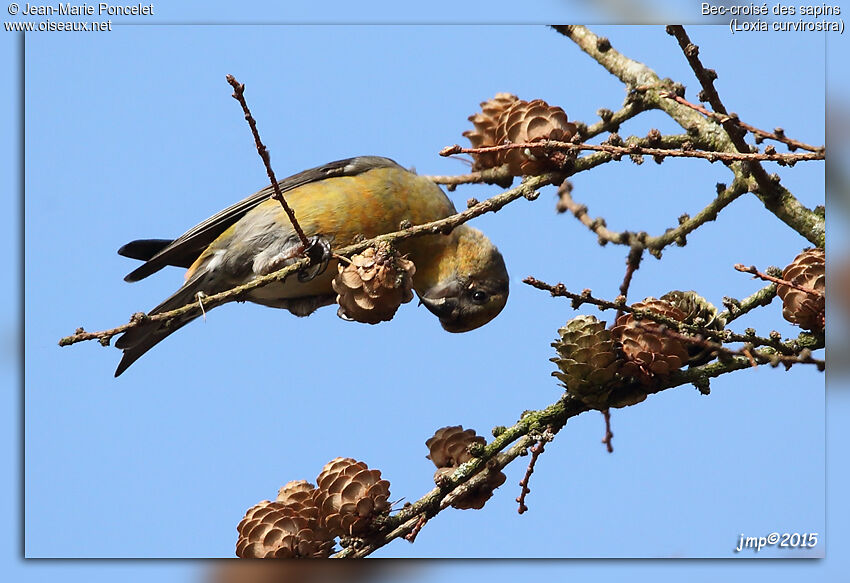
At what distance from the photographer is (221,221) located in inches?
187

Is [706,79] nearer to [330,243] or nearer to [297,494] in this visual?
[297,494]

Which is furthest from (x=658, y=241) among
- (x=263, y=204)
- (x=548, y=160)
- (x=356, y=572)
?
(x=263, y=204)

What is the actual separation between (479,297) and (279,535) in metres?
2.41

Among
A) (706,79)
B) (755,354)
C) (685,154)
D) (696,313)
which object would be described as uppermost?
(706,79)

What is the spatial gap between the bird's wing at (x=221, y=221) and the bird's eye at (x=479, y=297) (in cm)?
84

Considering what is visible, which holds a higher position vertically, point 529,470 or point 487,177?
point 487,177

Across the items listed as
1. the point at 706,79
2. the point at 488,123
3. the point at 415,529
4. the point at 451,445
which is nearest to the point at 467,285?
the point at 488,123

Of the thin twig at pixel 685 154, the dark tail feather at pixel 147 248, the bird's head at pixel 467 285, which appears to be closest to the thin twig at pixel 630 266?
the thin twig at pixel 685 154

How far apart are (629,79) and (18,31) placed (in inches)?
99.5

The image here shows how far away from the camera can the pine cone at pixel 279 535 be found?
292 cm

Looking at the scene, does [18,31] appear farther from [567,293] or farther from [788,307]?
[788,307]

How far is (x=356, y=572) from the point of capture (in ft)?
9.44

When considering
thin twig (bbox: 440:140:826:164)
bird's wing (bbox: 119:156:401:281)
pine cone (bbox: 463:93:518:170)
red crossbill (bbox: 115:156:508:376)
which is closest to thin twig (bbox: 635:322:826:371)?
thin twig (bbox: 440:140:826:164)

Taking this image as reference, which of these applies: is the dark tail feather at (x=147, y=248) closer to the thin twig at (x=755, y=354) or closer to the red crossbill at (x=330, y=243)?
the red crossbill at (x=330, y=243)
